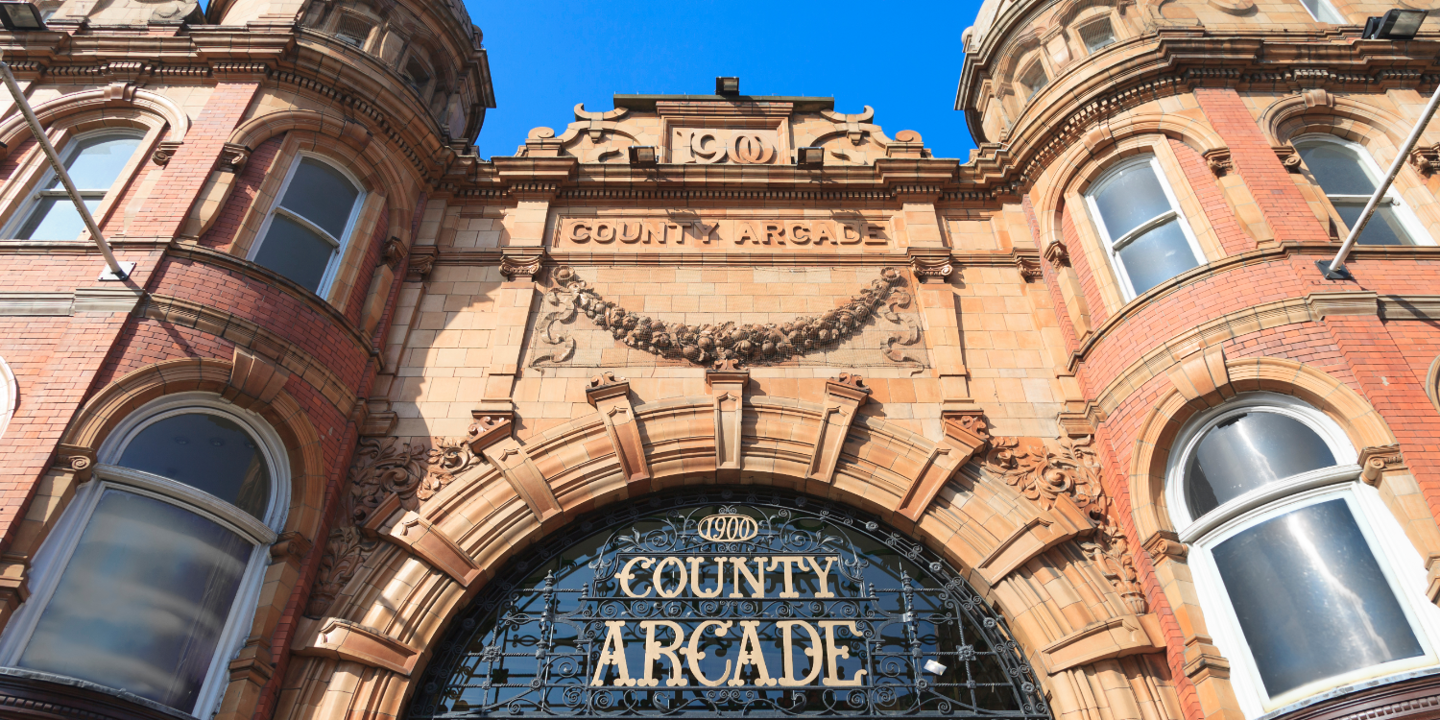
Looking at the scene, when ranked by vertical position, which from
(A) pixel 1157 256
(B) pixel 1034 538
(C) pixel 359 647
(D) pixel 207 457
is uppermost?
(A) pixel 1157 256

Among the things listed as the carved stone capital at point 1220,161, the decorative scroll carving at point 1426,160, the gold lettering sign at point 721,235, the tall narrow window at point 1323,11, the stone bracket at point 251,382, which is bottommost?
the stone bracket at point 251,382

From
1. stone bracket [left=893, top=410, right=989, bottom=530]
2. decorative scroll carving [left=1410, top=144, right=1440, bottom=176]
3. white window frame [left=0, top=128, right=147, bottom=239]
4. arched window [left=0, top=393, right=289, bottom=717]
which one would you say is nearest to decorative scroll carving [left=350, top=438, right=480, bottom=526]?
arched window [left=0, top=393, right=289, bottom=717]

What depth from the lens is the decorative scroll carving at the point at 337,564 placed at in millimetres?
8750

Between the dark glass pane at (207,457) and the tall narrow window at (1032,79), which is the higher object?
the tall narrow window at (1032,79)

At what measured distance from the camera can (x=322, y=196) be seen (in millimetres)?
11500

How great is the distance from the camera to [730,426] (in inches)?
402

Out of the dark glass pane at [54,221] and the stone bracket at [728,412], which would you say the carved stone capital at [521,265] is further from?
the dark glass pane at [54,221]

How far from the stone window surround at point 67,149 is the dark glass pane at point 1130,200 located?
11903mm

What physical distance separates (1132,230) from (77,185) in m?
13.0

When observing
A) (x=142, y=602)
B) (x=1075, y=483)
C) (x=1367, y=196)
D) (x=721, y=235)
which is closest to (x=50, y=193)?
(x=142, y=602)

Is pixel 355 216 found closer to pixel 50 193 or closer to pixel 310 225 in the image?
pixel 310 225

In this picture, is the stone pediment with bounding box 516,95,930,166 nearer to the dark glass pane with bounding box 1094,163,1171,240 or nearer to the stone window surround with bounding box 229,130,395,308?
the stone window surround with bounding box 229,130,395,308

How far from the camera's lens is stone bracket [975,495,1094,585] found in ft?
29.8

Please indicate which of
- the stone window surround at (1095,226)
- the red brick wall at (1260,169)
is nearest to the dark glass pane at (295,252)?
the stone window surround at (1095,226)
